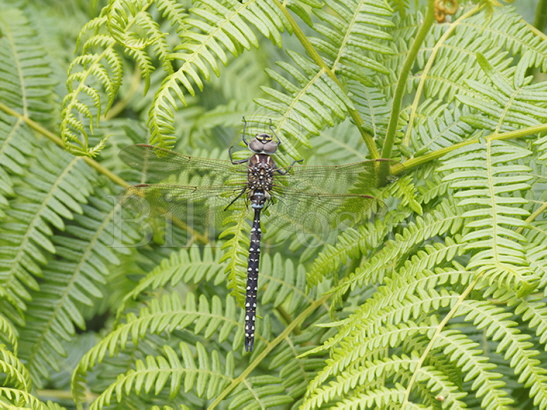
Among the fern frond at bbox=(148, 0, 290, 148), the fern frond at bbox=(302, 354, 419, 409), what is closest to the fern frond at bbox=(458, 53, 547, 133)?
the fern frond at bbox=(148, 0, 290, 148)

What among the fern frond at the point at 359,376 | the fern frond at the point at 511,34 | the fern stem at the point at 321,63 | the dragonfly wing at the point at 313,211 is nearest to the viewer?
the fern frond at the point at 359,376

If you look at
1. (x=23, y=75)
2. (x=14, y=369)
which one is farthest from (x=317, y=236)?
(x=23, y=75)

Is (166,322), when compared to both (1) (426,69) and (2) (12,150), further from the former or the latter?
(1) (426,69)

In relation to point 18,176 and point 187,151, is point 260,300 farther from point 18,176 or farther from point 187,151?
point 18,176

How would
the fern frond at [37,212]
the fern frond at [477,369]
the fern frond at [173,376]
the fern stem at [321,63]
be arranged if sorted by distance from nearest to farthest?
the fern frond at [477,369] < the fern stem at [321,63] < the fern frond at [173,376] < the fern frond at [37,212]

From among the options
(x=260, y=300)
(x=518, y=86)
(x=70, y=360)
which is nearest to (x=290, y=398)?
(x=260, y=300)

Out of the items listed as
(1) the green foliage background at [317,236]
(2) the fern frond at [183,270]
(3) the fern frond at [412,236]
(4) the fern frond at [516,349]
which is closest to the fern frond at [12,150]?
(1) the green foliage background at [317,236]

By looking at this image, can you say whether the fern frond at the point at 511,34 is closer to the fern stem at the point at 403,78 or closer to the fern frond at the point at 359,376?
the fern stem at the point at 403,78
